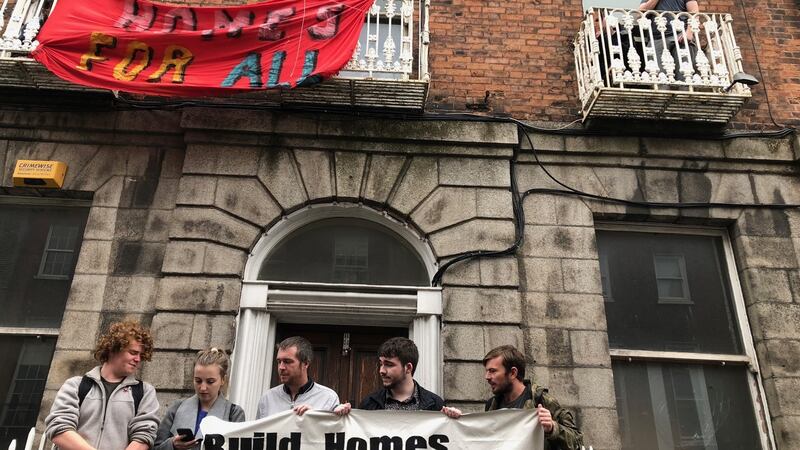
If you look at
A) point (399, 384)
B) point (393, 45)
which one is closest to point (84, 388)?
point (399, 384)

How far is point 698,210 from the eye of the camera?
7.13m

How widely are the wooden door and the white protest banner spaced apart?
1.97 metres

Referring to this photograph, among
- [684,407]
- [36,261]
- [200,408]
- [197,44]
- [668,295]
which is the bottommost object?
[200,408]

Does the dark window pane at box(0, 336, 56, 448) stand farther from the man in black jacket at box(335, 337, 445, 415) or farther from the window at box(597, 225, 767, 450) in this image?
the window at box(597, 225, 767, 450)

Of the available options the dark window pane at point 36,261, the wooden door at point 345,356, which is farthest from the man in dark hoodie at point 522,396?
the dark window pane at point 36,261

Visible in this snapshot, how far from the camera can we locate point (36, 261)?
688 cm

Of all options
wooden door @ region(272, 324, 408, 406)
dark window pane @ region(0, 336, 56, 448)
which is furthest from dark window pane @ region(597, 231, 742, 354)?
dark window pane @ region(0, 336, 56, 448)

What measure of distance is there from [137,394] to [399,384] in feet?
6.16

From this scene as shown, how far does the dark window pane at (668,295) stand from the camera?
6770 mm

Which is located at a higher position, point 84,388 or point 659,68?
point 659,68

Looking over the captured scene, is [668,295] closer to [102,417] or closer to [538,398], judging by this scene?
[538,398]

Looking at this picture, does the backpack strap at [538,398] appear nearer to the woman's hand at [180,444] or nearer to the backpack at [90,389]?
the woman's hand at [180,444]

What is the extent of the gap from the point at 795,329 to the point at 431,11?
5.69 m

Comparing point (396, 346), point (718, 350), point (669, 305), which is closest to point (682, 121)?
point (669, 305)
